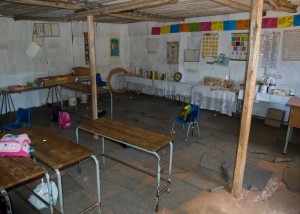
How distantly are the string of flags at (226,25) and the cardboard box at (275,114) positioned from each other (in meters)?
1.92

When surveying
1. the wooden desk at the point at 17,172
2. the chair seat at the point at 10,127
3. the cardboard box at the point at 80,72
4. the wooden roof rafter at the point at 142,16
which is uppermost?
the wooden roof rafter at the point at 142,16

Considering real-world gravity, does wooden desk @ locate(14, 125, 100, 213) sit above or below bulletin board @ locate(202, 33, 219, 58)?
below

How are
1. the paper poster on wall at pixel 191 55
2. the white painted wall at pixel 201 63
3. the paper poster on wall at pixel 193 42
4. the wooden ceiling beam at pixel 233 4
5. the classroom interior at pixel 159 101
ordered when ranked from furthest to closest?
the paper poster on wall at pixel 191 55 < the paper poster on wall at pixel 193 42 < the white painted wall at pixel 201 63 < the wooden ceiling beam at pixel 233 4 < the classroom interior at pixel 159 101

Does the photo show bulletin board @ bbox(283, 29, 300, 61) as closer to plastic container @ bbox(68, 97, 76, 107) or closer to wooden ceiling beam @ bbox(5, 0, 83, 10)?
wooden ceiling beam @ bbox(5, 0, 83, 10)

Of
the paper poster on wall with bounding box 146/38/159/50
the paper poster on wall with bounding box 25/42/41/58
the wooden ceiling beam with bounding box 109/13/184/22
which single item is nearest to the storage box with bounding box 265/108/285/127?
the wooden ceiling beam with bounding box 109/13/184/22

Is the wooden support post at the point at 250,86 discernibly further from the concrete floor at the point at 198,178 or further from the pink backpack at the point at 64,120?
the pink backpack at the point at 64,120

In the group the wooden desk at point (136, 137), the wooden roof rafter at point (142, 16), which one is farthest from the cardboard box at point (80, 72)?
the wooden desk at point (136, 137)

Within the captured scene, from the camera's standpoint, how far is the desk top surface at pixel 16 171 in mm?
1884

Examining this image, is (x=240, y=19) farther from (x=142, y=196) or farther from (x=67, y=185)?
(x=67, y=185)

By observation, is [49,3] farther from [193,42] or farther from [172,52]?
[172,52]

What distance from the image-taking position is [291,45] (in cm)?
530

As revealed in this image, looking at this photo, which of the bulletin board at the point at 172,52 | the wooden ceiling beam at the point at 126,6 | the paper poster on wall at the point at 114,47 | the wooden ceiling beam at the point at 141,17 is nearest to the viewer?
the wooden ceiling beam at the point at 126,6

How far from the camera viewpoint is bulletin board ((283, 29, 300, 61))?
5207 mm

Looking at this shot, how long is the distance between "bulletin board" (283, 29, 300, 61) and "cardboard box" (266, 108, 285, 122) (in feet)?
3.95
